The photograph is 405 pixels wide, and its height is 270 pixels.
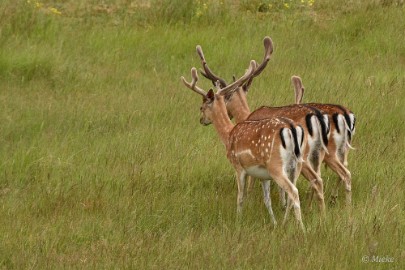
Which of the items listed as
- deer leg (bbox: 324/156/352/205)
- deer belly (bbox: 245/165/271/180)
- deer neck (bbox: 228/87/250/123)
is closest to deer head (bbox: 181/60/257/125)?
deer neck (bbox: 228/87/250/123)

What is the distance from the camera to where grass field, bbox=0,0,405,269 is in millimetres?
6465

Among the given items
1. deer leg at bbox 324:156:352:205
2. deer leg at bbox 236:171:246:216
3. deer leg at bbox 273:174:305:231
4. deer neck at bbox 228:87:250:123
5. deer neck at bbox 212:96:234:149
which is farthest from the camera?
deer neck at bbox 228:87:250:123

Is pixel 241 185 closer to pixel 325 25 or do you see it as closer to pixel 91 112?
pixel 91 112

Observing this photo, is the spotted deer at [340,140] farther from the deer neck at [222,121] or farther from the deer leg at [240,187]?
the deer leg at [240,187]

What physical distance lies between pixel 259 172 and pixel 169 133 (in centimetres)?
222

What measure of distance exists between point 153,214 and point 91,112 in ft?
9.68

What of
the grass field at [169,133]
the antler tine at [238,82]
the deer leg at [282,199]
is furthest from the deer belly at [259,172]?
the antler tine at [238,82]

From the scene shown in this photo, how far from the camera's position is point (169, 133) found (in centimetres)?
939

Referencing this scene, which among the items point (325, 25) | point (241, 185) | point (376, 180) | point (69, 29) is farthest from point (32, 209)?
point (325, 25)

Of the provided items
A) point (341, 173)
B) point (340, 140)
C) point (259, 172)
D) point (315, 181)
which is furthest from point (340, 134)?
point (259, 172)

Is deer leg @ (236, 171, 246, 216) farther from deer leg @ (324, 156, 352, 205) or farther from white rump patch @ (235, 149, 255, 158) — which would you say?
deer leg @ (324, 156, 352, 205)

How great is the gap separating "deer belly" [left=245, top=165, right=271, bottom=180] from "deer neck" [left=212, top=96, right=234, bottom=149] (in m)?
0.56

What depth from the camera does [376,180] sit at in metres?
7.99

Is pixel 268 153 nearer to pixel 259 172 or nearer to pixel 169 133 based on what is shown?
pixel 259 172
